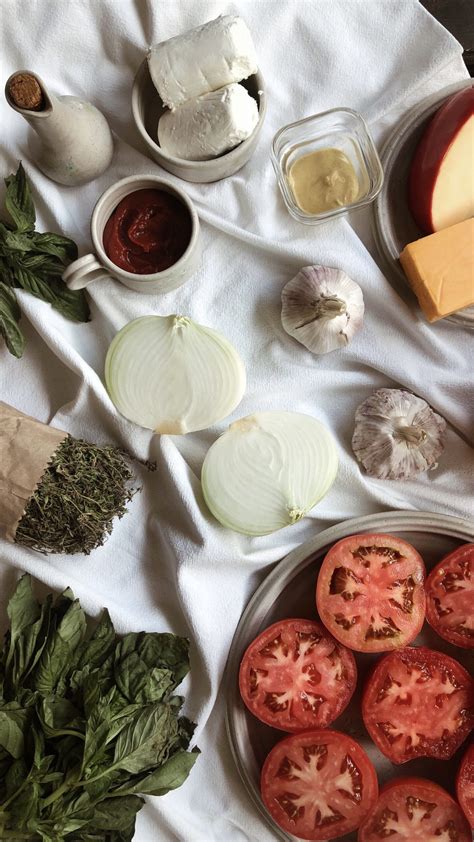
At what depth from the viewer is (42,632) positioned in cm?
127

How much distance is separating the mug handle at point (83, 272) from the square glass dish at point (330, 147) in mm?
373

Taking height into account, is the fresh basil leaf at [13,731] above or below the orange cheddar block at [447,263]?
below

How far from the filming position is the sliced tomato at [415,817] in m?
1.26

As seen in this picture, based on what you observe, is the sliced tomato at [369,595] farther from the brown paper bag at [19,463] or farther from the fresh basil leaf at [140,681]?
the brown paper bag at [19,463]

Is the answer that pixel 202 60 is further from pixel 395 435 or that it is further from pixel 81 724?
pixel 81 724

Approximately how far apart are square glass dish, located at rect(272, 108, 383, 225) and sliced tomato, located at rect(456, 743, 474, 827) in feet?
3.39

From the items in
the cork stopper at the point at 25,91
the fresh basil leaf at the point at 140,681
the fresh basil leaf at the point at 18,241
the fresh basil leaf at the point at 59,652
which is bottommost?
the fresh basil leaf at the point at 140,681

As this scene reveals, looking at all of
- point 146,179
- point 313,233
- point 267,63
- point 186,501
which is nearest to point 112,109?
point 146,179

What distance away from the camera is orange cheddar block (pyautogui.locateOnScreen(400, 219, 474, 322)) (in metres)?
1.26

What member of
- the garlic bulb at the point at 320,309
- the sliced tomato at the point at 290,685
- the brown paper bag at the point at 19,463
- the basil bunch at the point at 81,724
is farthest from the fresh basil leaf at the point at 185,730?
the garlic bulb at the point at 320,309

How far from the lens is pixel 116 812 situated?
3.89 feet

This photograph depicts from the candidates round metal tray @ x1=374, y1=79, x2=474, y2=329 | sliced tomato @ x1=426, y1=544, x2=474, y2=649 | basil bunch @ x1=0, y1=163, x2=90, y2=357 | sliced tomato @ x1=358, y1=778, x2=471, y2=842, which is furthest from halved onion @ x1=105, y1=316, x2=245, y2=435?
sliced tomato @ x1=358, y1=778, x2=471, y2=842

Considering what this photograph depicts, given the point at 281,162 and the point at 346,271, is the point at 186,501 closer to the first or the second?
the point at 346,271

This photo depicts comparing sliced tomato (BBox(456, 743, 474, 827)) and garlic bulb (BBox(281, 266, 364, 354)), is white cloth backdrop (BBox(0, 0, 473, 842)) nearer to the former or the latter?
garlic bulb (BBox(281, 266, 364, 354))
